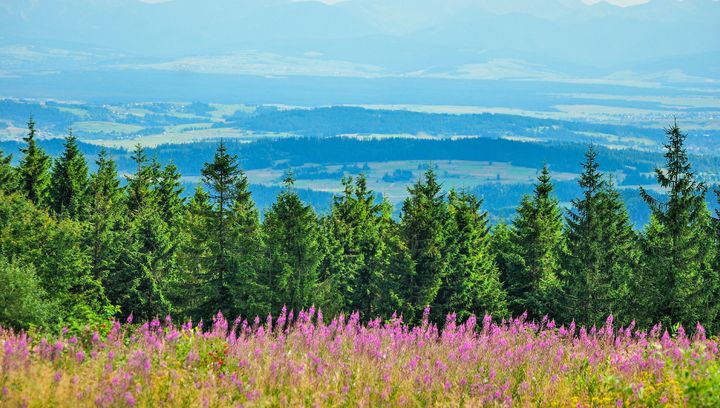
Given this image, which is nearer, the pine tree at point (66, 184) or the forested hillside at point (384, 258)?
the forested hillside at point (384, 258)

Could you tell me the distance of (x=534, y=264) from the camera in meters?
51.8

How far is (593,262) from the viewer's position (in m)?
45.7

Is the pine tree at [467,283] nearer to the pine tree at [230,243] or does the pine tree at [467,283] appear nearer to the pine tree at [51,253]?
the pine tree at [230,243]

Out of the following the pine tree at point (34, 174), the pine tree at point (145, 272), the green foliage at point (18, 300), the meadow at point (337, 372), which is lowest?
the pine tree at point (145, 272)

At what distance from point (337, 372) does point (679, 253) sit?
106 feet

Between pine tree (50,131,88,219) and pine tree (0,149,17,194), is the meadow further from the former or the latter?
pine tree (50,131,88,219)

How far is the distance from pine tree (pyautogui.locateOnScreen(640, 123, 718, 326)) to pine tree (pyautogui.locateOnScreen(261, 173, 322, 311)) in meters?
16.4

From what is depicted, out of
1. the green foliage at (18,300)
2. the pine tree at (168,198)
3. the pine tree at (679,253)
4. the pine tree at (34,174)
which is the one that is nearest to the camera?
the green foliage at (18,300)

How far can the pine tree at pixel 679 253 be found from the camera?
3853cm

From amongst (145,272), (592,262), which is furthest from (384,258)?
(145,272)

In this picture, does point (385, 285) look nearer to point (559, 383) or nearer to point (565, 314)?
point (565, 314)

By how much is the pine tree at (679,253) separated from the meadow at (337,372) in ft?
90.8

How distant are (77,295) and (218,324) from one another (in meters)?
31.1

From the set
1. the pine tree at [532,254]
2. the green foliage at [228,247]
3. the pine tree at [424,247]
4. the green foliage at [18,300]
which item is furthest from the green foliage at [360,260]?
the green foliage at [18,300]
